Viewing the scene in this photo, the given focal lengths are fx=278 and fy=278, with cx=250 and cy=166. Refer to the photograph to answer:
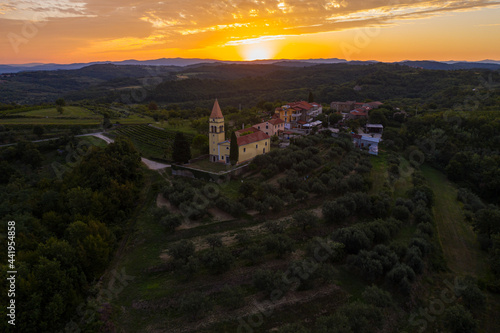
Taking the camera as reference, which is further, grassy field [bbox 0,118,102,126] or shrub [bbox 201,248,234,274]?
grassy field [bbox 0,118,102,126]

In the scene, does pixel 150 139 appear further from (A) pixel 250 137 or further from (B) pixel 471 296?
(B) pixel 471 296

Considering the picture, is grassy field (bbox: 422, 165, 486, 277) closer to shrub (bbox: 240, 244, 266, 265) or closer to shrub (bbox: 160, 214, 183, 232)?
shrub (bbox: 240, 244, 266, 265)

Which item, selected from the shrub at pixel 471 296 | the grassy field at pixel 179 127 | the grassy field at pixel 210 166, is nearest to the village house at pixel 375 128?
the grassy field at pixel 210 166

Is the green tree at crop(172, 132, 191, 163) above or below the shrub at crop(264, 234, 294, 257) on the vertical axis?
above

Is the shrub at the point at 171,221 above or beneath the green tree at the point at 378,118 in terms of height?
beneath

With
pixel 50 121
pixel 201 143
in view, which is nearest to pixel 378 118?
pixel 201 143

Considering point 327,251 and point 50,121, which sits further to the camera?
point 50,121

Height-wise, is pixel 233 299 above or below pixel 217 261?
below

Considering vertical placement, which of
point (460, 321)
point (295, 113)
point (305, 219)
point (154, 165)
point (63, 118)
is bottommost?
point (460, 321)

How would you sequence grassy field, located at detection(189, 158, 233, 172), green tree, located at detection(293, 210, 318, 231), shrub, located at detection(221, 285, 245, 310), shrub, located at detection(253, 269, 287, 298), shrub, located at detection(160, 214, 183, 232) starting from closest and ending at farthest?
1. shrub, located at detection(221, 285, 245, 310)
2. shrub, located at detection(253, 269, 287, 298)
3. shrub, located at detection(160, 214, 183, 232)
4. green tree, located at detection(293, 210, 318, 231)
5. grassy field, located at detection(189, 158, 233, 172)

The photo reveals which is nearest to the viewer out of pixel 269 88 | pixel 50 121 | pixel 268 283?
pixel 268 283

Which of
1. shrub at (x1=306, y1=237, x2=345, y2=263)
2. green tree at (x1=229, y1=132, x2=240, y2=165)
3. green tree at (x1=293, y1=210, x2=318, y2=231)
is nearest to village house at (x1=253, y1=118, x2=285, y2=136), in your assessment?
green tree at (x1=229, y1=132, x2=240, y2=165)

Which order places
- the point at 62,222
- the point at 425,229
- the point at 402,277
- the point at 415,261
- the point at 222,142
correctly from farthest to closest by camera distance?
1. the point at 222,142
2. the point at 425,229
3. the point at 62,222
4. the point at 415,261
5. the point at 402,277

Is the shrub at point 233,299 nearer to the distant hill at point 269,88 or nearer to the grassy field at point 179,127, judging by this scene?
the grassy field at point 179,127
